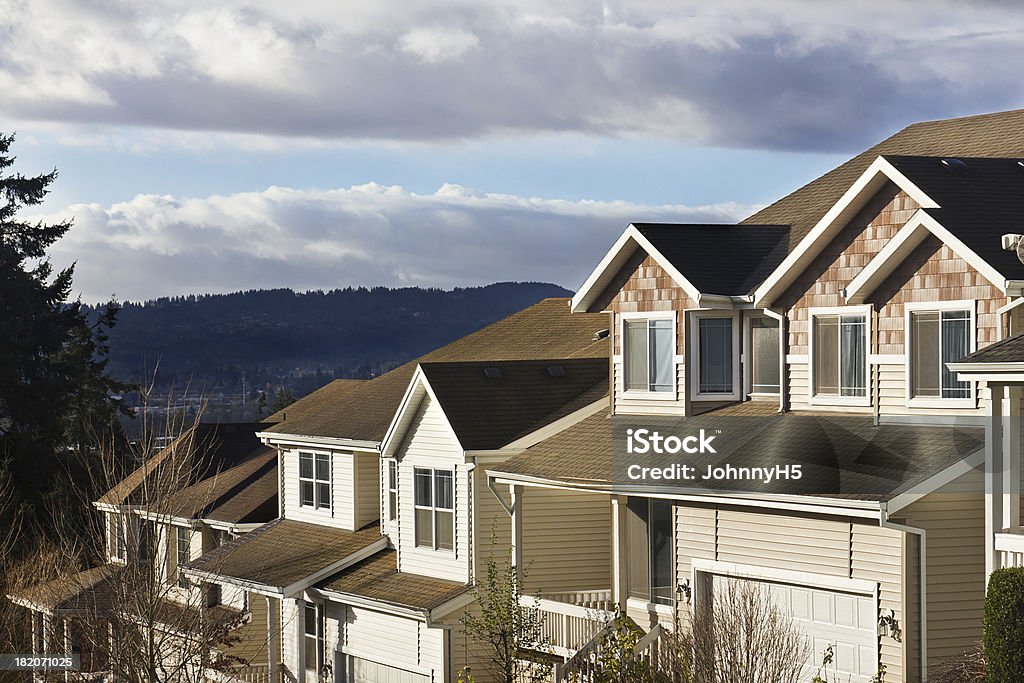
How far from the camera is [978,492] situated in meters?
20.6

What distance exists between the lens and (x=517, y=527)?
29141 millimetres

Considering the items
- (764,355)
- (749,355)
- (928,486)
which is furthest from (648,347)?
(928,486)

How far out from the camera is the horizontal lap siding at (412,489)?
103 feet

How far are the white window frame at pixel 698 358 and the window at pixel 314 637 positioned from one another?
13.3 m

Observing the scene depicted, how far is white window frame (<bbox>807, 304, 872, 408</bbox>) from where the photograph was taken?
23672mm

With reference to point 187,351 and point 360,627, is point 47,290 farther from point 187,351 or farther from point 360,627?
point 187,351

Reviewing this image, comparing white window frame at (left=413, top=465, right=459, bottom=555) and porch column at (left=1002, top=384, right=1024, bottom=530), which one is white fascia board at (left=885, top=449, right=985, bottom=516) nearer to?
porch column at (left=1002, top=384, right=1024, bottom=530)

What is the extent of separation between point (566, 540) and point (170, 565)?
2144 cm

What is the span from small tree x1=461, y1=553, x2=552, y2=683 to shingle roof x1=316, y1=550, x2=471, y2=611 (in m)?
1.44

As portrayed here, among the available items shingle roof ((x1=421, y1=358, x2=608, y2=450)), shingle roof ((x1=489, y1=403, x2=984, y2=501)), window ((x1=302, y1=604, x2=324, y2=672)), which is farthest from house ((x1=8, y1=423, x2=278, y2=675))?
shingle roof ((x1=489, y1=403, x2=984, y2=501))

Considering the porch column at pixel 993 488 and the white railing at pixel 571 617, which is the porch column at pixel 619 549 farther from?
the porch column at pixel 993 488

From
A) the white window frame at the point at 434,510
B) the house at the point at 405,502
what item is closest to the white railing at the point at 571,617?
the house at the point at 405,502

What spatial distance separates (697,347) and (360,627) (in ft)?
39.6

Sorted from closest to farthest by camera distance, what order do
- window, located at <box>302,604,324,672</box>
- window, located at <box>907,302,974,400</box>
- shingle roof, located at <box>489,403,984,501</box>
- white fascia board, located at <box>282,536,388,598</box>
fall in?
→ shingle roof, located at <box>489,403,984,501</box> < window, located at <box>907,302,974,400</box> < white fascia board, located at <box>282,536,388,598</box> < window, located at <box>302,604,324,672</box>
